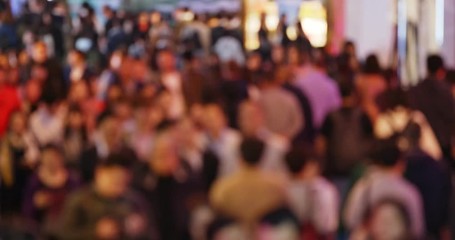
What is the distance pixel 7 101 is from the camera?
11.4 m

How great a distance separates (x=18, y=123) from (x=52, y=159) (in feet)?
6.31

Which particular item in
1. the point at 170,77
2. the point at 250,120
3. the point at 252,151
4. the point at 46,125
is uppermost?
the point at 252,151

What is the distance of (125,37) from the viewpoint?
56.0 feet

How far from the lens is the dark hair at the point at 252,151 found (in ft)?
23.1

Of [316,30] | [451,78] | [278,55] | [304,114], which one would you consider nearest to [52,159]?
[304,114]

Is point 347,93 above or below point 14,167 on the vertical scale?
above

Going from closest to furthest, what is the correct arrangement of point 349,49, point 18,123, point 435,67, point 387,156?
point 387,156
point 18,123
point 435,67
point 349,49

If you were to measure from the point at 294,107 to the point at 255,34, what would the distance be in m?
9.41

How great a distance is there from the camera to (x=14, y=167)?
940 cm

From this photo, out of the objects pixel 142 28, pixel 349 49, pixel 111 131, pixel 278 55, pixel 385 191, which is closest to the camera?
pixel 385 191

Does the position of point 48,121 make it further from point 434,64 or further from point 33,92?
point 434,64

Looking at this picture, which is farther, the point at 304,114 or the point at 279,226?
the point at 304,114

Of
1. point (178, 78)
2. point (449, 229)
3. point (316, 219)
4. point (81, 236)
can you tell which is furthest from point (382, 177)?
point (178, 78)

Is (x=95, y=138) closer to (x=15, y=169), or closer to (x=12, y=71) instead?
(x=15, y=169)
